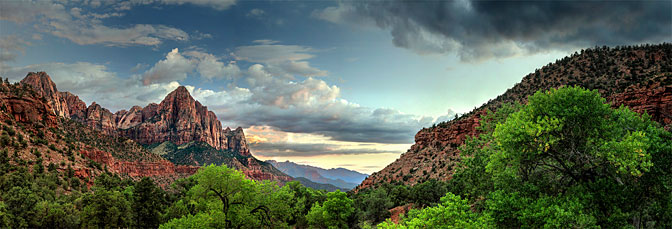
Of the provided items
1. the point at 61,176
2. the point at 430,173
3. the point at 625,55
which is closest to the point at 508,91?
the point at 625,55

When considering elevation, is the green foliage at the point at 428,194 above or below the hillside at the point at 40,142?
below

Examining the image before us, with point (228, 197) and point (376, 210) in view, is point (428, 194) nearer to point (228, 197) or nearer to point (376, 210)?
point (376, 210)

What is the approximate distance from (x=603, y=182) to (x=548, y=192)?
2.67 meters

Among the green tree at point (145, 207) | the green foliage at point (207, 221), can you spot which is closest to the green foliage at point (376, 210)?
the green foliage at point (207, 221)

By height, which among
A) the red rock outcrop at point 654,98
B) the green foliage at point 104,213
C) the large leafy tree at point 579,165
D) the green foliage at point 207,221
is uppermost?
the red rock outcrop at point 654,98

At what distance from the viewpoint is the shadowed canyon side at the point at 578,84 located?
5309 cm

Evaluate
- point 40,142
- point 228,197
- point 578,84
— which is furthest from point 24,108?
point 578,84

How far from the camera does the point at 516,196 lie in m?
17.0

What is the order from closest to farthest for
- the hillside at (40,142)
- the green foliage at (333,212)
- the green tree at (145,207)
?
1. the green foliage at (333,212)
2. the green tree at (145,207)
3. the hillside at (40,142)

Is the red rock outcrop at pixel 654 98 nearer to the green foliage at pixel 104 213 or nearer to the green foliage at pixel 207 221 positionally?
the green foliage at pixel 207 221

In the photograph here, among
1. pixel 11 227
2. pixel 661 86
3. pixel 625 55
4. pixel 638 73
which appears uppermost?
pixel 625 55

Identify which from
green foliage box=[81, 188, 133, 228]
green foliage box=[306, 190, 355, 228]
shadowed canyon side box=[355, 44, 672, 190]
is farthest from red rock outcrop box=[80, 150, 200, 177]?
shadowed canyon side box=[355, 44, 672, 190]

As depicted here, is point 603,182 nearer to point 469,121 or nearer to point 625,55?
point 469,121

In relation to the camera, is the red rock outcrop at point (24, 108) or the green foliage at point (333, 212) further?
the red rock outcrop at point (24, 108)
